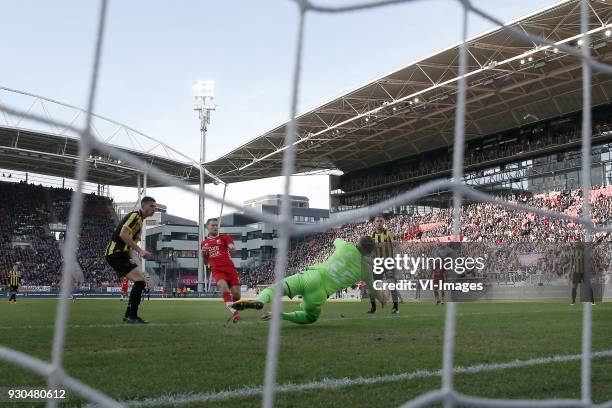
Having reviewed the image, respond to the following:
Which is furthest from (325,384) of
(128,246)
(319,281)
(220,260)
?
(220,260)

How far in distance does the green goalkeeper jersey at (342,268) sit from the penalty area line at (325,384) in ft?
9.01

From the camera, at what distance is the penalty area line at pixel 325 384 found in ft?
8.69

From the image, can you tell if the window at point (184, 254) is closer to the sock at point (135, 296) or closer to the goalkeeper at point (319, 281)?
the sock at point (135, 296)

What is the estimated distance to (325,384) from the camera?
3029mm

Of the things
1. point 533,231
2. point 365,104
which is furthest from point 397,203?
point 365,104

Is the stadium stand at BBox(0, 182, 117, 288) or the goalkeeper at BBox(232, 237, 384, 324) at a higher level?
the stadium stand at BBox(0, 182, 117, 288)

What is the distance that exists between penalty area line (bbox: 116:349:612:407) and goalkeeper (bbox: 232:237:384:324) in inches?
104

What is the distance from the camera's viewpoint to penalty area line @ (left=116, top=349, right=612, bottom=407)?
8.69 feet

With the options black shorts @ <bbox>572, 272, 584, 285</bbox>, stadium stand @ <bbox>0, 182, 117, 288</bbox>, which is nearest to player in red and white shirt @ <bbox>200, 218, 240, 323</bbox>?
black shorts @ <bbox>572, 272, 584, 285</bbox>

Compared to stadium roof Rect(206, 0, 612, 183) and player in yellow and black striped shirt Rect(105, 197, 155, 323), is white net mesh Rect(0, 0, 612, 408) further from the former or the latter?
stadium roof Rect(206, 0, 612, 183)

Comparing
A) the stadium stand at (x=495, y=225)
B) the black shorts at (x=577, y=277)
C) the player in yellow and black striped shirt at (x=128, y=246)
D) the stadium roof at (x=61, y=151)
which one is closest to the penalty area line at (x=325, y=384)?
the player in yellow and black striped shirt at (x=128, y=246)

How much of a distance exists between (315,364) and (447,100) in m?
23.5

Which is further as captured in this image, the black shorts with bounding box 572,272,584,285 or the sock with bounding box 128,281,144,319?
the black shorts with bounding box 572,272,584,285

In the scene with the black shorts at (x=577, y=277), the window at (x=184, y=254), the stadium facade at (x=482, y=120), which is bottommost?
the black shorts at (x=577, y=277)
